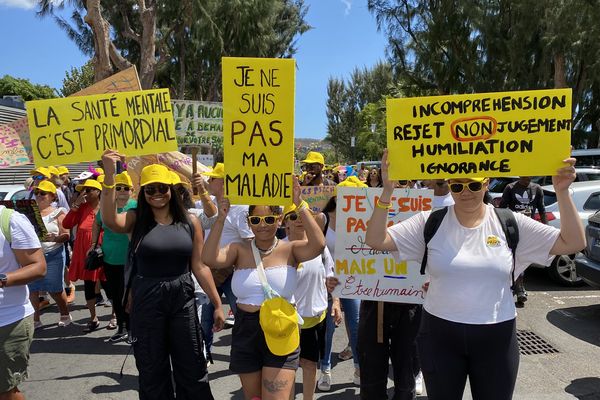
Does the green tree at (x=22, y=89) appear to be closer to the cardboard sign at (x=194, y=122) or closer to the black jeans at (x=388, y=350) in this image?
the cardboard sign at (x=194, y=122)

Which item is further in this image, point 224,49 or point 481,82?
point 224,49

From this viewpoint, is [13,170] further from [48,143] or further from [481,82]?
[481,82]

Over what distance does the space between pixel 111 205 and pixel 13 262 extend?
2.15 ft

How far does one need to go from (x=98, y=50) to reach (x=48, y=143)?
1212cm

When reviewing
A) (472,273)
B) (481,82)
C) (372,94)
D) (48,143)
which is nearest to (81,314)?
(48,143)

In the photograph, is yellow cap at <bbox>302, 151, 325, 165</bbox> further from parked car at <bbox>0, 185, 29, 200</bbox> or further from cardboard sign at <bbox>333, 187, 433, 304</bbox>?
parked car at <bbox>0, 185, 29, 200</bbox>

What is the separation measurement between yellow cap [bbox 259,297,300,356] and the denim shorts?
3.99 m

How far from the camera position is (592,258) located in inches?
237

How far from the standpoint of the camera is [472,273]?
7.73 feet

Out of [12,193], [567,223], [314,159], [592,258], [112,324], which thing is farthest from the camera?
[12,193]

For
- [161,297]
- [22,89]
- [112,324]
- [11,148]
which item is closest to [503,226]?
[161,297]

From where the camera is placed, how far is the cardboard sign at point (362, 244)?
3.47 meters

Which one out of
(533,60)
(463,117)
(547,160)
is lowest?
→ (547,160)

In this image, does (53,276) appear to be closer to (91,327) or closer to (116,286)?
(91,327)
